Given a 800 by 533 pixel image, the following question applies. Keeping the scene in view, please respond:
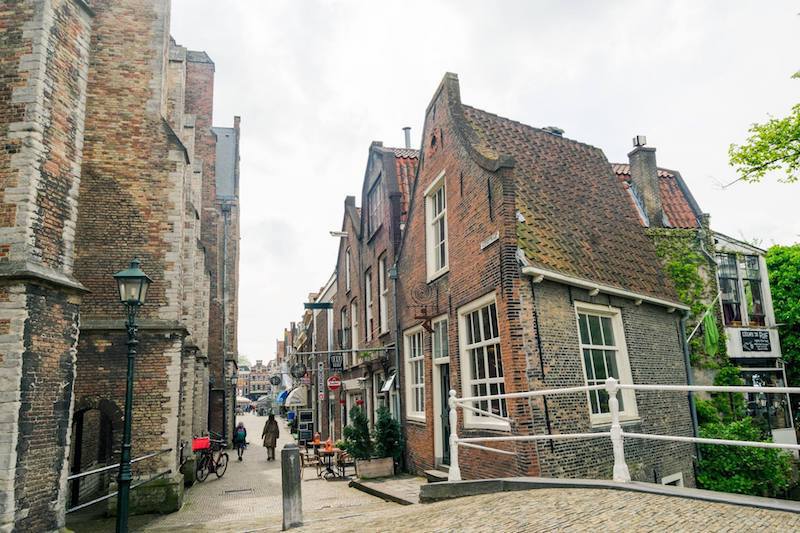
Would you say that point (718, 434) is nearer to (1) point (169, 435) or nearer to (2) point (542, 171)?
(2) point (542, 171)

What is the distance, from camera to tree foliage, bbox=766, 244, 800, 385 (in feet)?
70.1

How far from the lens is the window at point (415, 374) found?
43.7 ft

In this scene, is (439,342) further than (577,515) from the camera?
Yes

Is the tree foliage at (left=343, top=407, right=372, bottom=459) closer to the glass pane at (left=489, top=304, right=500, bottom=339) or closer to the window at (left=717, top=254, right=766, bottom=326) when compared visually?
the glass pane at (left=489, top=304, right=500, bottom=339)

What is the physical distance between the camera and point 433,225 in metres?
13.1

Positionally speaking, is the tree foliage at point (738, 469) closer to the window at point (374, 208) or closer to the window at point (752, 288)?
the window at point (752, 288)

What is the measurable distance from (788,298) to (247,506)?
2456 cm

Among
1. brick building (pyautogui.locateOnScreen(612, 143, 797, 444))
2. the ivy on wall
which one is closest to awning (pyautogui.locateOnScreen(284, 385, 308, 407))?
brick building (pyautogui.locateOnScreen(612, 143, 797, 444))

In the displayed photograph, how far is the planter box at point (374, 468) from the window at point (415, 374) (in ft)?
4.14

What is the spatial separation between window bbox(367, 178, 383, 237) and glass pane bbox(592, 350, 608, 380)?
8860 millimetres

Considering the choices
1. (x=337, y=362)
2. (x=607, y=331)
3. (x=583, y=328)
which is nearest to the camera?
(x=583, y=328)

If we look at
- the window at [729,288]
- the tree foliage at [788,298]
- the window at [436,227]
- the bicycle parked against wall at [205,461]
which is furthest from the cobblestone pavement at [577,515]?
the tree foliage at [788,298]

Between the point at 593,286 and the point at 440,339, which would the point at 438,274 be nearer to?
the point at 440,339

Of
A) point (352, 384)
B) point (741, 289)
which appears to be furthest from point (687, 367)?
point (352, 384)
